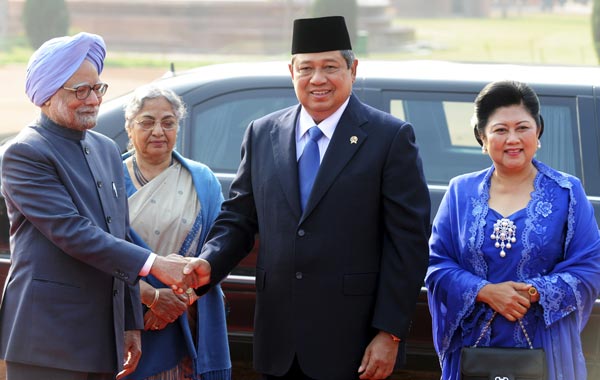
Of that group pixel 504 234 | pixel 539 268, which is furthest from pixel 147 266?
pixel 539 268

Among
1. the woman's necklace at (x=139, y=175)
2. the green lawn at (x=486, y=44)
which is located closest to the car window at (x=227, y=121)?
the woman's necklace at (x=139, y=175)

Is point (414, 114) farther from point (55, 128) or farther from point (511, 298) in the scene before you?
point (55, 128)

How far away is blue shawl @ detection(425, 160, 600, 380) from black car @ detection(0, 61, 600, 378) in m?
1.09

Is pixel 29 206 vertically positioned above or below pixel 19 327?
above

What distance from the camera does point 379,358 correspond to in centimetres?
340

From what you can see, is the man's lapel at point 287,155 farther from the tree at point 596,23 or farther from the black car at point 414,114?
the tree at point 596,23

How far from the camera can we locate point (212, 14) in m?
31.8

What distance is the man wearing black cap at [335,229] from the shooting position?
3.41m

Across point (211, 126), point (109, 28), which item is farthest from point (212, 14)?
point (211, 126)

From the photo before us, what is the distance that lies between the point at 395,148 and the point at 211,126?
6.05 ft

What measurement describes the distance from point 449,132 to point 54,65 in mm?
2601

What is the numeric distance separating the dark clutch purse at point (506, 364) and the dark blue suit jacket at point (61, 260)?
1265 millimetres

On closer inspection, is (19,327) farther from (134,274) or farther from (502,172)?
(502,172)

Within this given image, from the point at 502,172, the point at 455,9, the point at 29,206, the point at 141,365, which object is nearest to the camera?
the point at 29,206
